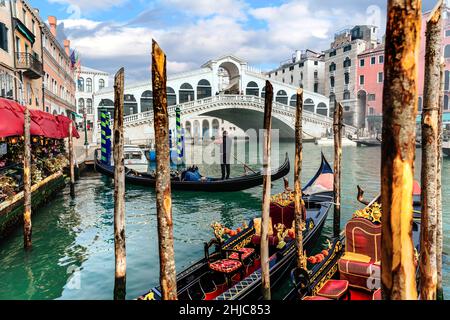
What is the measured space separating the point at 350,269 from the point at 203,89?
31784 millimetres

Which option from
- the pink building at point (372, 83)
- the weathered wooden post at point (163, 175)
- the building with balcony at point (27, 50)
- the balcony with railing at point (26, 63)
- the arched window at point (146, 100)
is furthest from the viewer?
the pink building at point (372, 83)

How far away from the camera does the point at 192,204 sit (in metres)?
11.1

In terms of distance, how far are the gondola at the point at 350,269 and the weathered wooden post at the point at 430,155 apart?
1.88 ft

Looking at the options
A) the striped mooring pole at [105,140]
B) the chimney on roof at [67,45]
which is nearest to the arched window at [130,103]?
the chimney on roof at [67,45]

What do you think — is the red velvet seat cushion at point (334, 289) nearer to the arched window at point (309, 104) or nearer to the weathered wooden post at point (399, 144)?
the weathered wooden post at point (399, 144)

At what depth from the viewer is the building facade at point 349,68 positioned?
124ft

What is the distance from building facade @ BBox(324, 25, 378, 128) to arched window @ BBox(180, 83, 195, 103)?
16409 millimetres

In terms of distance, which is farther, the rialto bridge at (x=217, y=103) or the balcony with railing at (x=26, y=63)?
the rialto bridge at (x=217, y=103)

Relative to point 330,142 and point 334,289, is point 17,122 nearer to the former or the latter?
point 334,289

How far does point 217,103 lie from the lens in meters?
29.5

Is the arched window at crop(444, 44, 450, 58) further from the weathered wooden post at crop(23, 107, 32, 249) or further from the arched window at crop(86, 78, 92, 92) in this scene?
the arched window at crop(86, 78, 92, 92)

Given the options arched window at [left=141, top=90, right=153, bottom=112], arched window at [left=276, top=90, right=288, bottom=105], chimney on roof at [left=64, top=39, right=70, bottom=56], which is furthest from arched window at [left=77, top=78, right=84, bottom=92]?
arched window at [left=276, top=90, right=288, bottom=105]
